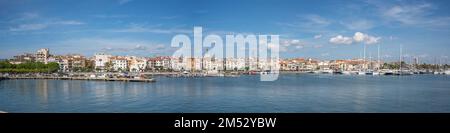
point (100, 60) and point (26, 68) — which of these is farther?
point (100, 60)

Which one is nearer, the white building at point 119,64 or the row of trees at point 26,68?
the row of trees at point 26,68

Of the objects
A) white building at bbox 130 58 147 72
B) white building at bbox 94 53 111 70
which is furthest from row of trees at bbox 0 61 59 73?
white building at bbox 130 58 147 72

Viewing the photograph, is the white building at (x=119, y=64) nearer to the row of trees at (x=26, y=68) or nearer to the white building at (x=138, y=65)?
the white building at (x=138, y=65)

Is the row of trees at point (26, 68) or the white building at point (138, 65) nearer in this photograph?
the row of trees at point (26, 68)

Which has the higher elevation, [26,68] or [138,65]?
[138,65]

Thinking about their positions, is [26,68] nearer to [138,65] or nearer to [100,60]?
[100,60]

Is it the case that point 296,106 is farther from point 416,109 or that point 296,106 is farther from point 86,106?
point 86,106

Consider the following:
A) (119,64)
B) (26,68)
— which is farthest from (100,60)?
(26,68)

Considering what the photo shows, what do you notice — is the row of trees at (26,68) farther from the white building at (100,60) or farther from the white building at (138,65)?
the white building at (138,65)

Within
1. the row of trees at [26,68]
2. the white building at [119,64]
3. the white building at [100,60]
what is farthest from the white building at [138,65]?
the row of trees at [26,68]

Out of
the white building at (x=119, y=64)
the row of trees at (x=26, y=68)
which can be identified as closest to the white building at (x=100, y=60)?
the white building at (x=119, y=64)

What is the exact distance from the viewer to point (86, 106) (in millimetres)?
4980

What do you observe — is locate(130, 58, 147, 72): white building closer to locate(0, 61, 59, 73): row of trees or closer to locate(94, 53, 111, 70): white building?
locate(94, 53, 111, 70): white building
